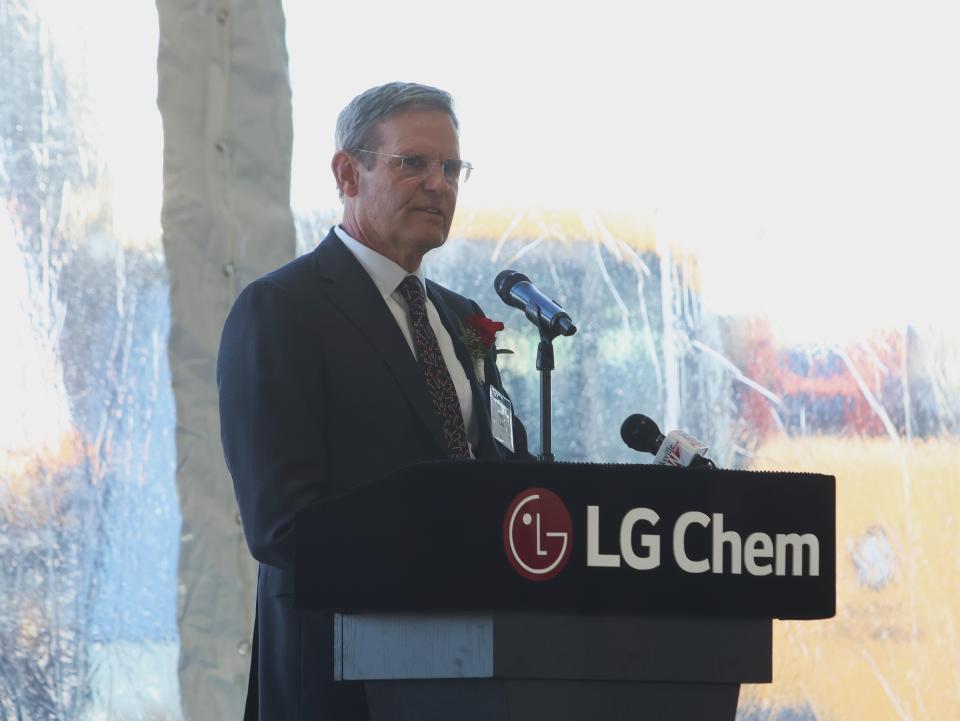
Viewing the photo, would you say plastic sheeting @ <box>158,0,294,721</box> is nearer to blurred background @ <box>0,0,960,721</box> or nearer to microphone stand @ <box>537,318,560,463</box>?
blurred background @ <box>0,0,960,721</box>

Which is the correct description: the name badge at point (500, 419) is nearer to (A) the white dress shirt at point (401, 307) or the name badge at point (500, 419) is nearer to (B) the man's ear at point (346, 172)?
(A) the white dress shirt at point (401, 307)

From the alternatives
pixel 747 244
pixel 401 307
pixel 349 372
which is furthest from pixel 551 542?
pixel 747 244

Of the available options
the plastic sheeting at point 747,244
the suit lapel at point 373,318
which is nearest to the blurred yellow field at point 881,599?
the plastic sheeting at point 747,244

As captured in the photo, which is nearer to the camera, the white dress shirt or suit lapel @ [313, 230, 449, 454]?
suit lapel @ [313, 230, 449, 454]

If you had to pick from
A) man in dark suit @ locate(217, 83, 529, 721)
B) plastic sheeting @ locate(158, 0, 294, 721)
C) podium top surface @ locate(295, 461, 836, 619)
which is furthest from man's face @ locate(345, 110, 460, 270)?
plastic sheeting @ locate(158, 0, 294, 721)

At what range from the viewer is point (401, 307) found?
Result: 6.53 ft

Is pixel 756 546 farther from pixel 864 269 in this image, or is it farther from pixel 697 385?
pixel 864 269

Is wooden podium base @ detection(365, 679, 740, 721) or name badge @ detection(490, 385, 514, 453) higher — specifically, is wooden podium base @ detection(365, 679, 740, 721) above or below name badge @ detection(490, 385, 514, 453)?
below

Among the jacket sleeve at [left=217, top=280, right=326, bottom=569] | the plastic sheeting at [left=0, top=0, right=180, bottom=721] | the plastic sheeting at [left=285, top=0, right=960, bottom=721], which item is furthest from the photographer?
the plastic sheeting at [left=285, top=0, right=960, bottom=721]

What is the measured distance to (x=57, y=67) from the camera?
298 centimetres

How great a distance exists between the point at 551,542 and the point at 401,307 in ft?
2.55

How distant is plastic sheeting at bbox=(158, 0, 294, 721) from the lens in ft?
9.75

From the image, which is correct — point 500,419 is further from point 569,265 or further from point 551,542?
point 569,265

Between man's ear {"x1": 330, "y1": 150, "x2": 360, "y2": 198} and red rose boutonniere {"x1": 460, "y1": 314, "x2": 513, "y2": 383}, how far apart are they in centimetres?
28
